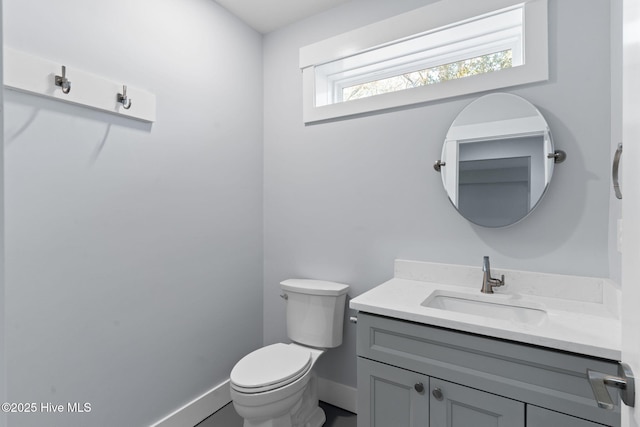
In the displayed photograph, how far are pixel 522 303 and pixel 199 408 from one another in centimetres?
180

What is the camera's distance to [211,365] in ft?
6.54

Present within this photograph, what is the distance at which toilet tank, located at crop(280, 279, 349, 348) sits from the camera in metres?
1.92

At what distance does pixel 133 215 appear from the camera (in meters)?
1.59

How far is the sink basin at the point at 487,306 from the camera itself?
136cm

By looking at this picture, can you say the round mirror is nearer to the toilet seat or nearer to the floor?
the toilet seat

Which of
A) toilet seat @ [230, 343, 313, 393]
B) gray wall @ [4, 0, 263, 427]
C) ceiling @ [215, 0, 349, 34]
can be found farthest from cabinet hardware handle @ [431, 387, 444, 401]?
ceiling @ [215, 0, 349, 34]

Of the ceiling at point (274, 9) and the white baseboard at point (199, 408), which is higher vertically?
the ceiling at point (274, 9)

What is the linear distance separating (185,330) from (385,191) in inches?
54.6

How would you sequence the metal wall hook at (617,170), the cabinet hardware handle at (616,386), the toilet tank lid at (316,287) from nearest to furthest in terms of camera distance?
the cabinet hardware handle at (616,386), the metal wall hook at (617,170), the toilet tank lid at (316,287)

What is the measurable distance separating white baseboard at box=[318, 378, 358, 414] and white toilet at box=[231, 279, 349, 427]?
16 centimetres

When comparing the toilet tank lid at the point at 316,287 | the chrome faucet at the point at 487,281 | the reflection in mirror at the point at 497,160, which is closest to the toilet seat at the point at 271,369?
the toilet tank lid at the point at 316,287

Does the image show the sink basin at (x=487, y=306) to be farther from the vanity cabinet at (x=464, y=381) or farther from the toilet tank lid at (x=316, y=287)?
the toilet tank lid at (x=316, y=287)

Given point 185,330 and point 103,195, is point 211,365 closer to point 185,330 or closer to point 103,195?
point 185,330

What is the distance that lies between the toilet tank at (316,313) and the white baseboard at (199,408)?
572 millimetres
